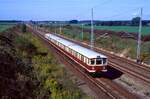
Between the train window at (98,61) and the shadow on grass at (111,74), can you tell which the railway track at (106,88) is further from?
the train window at (98,61)

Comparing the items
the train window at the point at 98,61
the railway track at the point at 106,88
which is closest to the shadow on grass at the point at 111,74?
the railway track at the point at 106,88

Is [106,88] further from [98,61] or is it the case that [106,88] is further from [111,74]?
[111,74]

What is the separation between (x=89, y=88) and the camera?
925 inches

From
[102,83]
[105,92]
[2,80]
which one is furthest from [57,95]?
[102,83]

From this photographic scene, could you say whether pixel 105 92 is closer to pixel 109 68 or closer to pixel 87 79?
pixel 87 79

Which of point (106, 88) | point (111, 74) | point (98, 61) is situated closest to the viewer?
point (106, 88)

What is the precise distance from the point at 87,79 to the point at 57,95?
411 inches

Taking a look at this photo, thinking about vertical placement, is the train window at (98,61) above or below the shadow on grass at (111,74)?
above

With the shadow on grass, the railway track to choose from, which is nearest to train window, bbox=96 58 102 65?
the shadow on grass

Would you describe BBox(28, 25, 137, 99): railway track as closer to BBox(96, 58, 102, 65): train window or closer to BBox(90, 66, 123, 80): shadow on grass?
BBox(90, 66, 123, 80): shadow on grass

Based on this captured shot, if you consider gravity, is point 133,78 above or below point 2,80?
below

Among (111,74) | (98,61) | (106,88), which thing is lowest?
(111,74)

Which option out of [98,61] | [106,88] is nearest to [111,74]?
[98,61]

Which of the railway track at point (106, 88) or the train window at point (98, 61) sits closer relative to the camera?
the railway track at point (106, 88)
